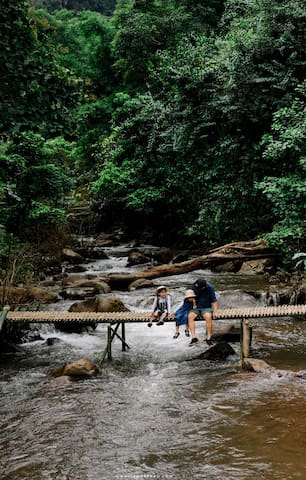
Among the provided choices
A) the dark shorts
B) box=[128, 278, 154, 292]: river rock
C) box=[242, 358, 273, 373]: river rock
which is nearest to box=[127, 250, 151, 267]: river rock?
box=[128, 278, 154, 292]: river rock

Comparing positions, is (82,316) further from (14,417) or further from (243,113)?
(243,113)

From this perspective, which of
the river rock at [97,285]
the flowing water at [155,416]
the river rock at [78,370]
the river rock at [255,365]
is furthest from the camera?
the river rock at [97,285]

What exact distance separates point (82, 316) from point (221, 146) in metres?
8.28

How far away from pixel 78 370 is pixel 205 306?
220cm

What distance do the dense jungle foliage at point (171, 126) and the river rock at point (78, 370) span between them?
114 inches

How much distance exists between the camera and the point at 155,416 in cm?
525

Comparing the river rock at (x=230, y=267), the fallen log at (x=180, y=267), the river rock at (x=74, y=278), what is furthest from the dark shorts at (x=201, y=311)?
the river rock at (x=230, y=267)

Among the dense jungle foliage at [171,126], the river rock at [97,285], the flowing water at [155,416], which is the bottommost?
the flowing water at [155,416]

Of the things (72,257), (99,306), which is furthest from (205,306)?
(72,257)

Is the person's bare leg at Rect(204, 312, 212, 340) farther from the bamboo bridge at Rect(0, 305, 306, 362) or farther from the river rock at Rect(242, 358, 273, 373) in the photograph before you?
the river rock at Rect(242, 358, 273, 373)

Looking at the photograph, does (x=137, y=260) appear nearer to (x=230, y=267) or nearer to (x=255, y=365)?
(x=230, y=267)

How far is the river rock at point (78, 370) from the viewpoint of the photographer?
264 inches

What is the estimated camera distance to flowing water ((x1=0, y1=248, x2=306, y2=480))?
4113 mm

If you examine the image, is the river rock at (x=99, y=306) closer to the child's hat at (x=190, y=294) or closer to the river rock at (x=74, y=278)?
the child's hat at (x=190, y=294)
